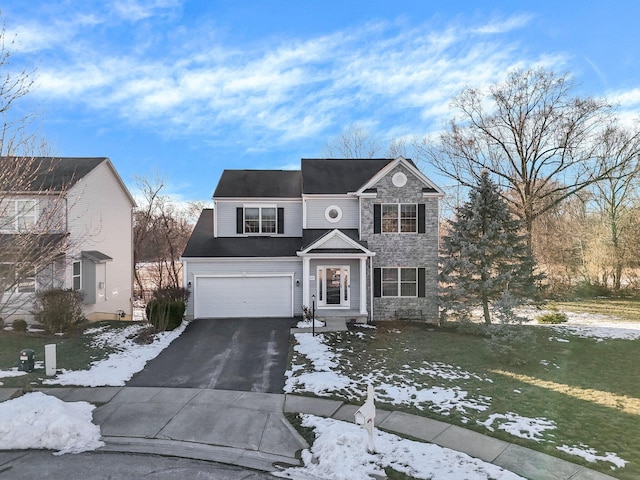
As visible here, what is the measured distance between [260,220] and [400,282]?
744 centimetres

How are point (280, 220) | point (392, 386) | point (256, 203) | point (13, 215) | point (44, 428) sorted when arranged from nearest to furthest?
1. point (44, 428)
2. point (392, 386)
3. point (13, 215)
4. point (256, 203)
5. point (280, 220)

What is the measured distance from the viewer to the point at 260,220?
18.9 metres

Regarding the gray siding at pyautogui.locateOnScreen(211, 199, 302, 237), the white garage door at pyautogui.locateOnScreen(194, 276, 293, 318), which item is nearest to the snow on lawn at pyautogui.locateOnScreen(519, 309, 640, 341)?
the white garage door at pyautogui.locateOnScreen(194, 276, 293, 318)

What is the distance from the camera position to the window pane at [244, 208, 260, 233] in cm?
1881

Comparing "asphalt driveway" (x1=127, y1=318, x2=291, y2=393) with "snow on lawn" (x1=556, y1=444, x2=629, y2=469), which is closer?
"snow on lawn" (x1=556, y1=444, x2=629, y2=469)

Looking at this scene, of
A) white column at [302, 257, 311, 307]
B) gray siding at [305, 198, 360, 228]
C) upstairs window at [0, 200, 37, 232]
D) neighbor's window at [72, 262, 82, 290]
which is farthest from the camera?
gray siding at [305, 198, 360, 228]

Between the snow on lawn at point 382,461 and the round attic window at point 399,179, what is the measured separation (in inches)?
508

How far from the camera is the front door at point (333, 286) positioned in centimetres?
1742

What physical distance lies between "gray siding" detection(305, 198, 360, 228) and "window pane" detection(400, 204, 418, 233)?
2119 millimetres

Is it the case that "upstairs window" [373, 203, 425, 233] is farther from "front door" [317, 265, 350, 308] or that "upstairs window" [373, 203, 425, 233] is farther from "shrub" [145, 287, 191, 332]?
"shrub" [145, 287, 191, 332]

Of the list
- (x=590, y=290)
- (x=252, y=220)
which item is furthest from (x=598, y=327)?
(x=252, y=220)

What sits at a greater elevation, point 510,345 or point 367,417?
point 367,417

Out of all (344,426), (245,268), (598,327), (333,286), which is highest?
(245,268)

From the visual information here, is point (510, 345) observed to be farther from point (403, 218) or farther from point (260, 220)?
point (260, 220)
